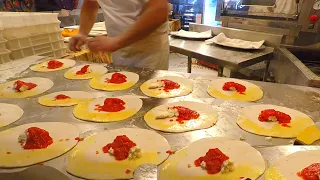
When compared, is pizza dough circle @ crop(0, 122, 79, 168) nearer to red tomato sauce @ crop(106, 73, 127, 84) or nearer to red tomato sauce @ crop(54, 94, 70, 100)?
red tomato sauce @ crop(54, 94, 70, 100)

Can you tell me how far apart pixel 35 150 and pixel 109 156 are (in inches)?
14.6

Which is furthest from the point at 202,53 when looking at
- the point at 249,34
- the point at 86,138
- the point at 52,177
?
the point at 52,177

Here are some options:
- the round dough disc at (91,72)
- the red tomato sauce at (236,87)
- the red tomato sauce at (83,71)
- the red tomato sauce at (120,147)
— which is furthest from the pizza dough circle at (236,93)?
the red tomato sauce at (83,71)

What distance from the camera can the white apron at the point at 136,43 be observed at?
215 cm

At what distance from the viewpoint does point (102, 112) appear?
1.52 m

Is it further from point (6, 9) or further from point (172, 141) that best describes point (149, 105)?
point (6, 9)

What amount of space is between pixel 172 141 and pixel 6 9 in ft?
14.3

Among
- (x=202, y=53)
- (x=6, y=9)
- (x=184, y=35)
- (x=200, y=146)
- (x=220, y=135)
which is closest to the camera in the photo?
(x=200, y=146)

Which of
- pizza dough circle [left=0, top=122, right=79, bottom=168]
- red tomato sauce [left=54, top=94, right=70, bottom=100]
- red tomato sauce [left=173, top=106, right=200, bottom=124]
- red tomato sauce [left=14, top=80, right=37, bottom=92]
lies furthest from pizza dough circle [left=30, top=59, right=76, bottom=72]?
red tomato sauce [left=173, top=106, right=200, bottom=124]

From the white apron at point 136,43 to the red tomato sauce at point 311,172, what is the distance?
1.53 metres

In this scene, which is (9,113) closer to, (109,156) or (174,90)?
(109,156)

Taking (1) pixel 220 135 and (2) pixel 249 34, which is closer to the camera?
(1) pixel 220 135

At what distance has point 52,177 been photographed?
0.96m

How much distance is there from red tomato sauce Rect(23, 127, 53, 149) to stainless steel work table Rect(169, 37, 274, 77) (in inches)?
73.0
